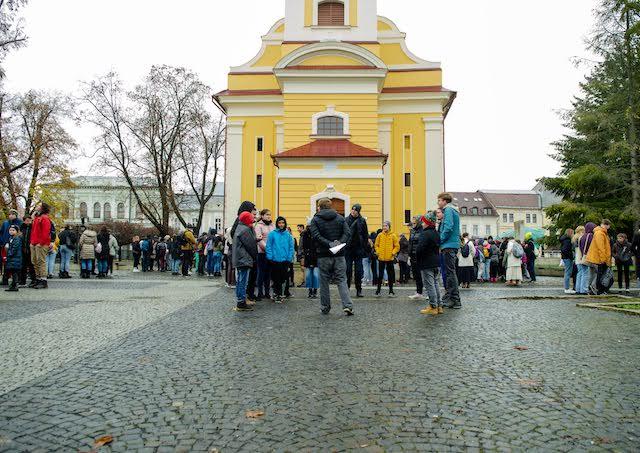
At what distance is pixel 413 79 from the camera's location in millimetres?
30828

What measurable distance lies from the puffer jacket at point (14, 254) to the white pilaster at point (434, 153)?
71.1 ft

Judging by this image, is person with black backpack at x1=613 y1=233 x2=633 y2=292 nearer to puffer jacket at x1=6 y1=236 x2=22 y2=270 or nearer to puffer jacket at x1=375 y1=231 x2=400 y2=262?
puffer jacket at x1=375 y1=231 x2=400 y2=262

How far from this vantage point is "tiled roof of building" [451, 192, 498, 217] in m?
101

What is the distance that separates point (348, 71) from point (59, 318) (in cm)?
2232

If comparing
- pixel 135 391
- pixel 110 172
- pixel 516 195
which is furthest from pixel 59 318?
pixel 516 195

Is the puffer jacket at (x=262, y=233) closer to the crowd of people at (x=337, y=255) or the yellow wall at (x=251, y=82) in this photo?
the crowd of people at (x=337, y=255)

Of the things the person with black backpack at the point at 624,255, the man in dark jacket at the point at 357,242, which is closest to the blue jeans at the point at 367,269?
the man in dark jacket at the point at 357,242

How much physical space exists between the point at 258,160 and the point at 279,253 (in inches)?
820

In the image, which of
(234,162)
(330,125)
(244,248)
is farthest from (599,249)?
(234,162)

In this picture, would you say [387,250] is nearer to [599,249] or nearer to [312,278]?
[312,278]

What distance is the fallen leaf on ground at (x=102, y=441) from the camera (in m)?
3.00

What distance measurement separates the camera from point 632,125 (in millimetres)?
27359

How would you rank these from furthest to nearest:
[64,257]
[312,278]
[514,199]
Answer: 1. [514,199]
2. [64,257]
3. [312,278]

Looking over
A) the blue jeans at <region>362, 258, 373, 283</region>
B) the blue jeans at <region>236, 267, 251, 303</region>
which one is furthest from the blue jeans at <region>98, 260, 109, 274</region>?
the blue jeans at <region>236, 267, 251, 303</region>
